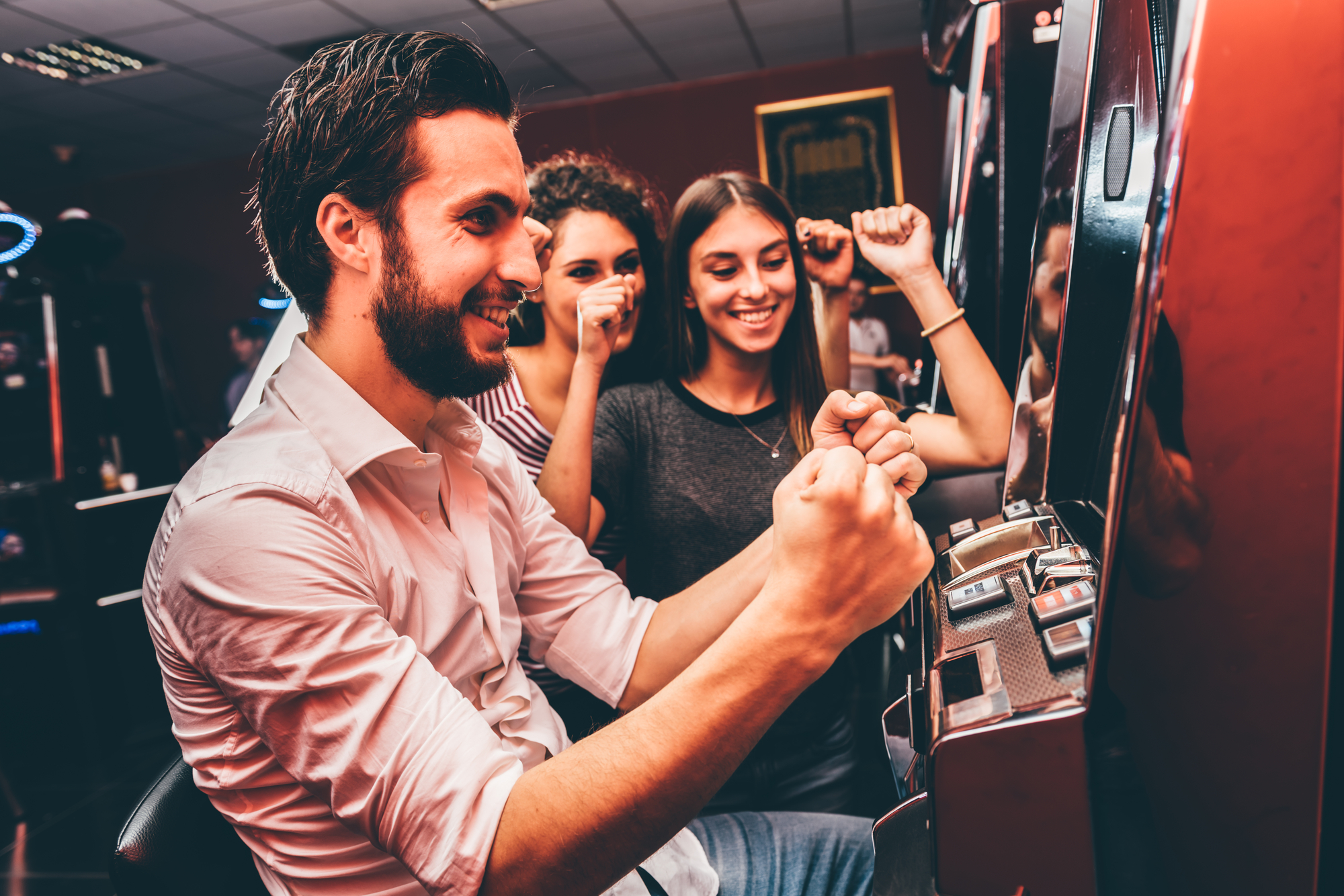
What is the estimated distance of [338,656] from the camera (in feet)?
2.02

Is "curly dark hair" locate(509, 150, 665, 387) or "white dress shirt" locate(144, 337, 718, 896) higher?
"curly dark hair" locate(509, 150, 665, 387)

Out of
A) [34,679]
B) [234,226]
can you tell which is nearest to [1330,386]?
[34,679]

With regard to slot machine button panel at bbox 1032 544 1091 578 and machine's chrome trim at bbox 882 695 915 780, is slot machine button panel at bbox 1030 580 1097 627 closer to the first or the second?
slot machine button panel at bbox 1032 544 1091 578

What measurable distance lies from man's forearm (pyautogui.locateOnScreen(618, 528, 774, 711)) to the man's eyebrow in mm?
475

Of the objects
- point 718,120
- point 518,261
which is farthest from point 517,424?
point 718,120

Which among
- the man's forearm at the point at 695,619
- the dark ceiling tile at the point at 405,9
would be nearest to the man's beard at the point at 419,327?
the man's forearm at the point at 695,619

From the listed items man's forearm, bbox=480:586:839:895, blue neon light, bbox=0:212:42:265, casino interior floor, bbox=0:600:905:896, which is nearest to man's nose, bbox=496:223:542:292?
man's forearm, bbox=480:586:839:895

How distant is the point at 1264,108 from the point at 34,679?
3725 mm

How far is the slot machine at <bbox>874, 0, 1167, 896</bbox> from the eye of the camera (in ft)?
1.61

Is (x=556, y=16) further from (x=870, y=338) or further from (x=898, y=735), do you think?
(x=898, y=735)

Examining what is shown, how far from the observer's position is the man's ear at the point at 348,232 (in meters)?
0.82

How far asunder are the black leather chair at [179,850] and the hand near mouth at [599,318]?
0.83 meters

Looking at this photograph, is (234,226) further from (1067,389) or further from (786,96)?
(1067,389)

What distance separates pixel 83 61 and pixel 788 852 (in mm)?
5417
